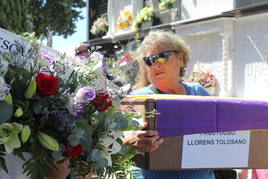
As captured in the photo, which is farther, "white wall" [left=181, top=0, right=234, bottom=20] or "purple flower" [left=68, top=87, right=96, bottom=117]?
"white wall" [left=181, top=0, right=234, bottom=20]

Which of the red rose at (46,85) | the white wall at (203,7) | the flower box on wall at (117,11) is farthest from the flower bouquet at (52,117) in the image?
the flower box on wall at (117,11)

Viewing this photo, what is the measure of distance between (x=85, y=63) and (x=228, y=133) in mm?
1033

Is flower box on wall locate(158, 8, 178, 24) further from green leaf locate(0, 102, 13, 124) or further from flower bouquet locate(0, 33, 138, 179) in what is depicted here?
green leaf locate(0, 102, 13, 124)

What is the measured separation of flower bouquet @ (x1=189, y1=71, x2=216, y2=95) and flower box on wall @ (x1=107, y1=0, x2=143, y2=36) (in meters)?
5.13

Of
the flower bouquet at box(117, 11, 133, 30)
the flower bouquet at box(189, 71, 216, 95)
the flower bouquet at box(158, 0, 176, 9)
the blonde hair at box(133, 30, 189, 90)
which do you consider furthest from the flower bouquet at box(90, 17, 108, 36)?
the blonde hair at box(133, 30, 189, 90)

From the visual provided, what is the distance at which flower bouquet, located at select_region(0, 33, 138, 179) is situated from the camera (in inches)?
54.0

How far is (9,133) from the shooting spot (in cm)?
134

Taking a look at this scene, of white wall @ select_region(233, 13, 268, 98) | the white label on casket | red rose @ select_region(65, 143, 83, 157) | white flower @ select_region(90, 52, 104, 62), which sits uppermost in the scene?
white wall @ select_region(233, 13, 268, 98)

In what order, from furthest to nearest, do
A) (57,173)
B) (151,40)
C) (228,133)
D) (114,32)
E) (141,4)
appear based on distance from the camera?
(114,32) → (141,4) → (151,40) → (228,133) → (57,173)

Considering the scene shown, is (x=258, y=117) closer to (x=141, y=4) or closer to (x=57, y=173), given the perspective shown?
(x=57, y=173)

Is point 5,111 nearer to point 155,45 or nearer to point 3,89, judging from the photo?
point 3,89

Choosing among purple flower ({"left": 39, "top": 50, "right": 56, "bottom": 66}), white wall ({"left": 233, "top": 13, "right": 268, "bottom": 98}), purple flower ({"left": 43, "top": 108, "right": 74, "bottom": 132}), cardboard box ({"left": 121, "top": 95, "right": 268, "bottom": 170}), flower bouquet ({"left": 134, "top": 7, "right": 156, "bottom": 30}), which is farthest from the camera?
flower bouquet ({"left": 134, "top": 7, "right": 156, "bottom": 30})

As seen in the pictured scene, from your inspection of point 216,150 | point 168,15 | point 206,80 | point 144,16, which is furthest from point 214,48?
point 216,150

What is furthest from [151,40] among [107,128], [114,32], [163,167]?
[114,32]
